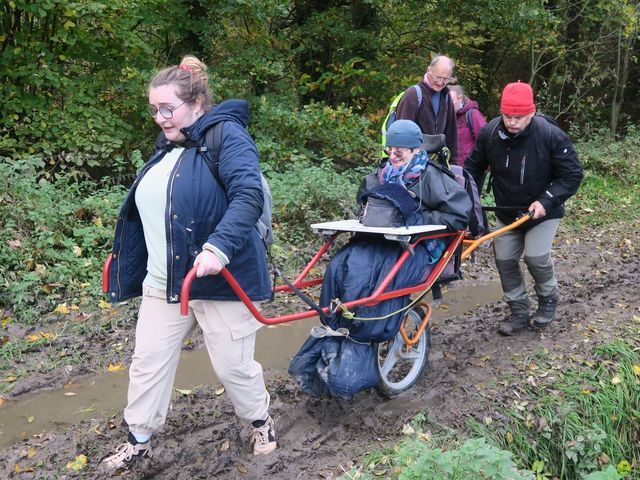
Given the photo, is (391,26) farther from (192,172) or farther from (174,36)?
(192,172)

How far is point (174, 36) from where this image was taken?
35.3 feet

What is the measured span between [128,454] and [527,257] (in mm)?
3550

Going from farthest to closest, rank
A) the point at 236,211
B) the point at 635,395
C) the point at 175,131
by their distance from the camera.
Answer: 1. the point at 635,395
2. the point at 175,131
3. the point at 236,211

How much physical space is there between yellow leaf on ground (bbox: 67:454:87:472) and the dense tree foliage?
504cm

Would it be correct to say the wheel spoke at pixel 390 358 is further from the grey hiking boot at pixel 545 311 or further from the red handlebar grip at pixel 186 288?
the red handlebar grip at pixel 186 288

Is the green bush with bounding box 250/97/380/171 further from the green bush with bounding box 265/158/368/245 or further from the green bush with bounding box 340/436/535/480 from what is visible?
the green bush with bounding box 340/436/535/480

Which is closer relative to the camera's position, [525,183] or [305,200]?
[525,183]

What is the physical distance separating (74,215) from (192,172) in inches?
178

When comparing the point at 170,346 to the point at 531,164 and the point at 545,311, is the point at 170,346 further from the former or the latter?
the point at 545,311

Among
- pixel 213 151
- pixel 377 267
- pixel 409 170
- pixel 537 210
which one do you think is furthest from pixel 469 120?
pixel 213 151

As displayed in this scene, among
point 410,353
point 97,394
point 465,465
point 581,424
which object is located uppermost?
point 465,465

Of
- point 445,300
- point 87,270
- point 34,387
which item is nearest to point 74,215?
point 87,270

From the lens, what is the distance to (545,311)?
5.71m

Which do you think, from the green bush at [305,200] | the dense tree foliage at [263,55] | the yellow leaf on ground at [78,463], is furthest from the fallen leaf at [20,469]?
the dense tree foliage at [263,55]
